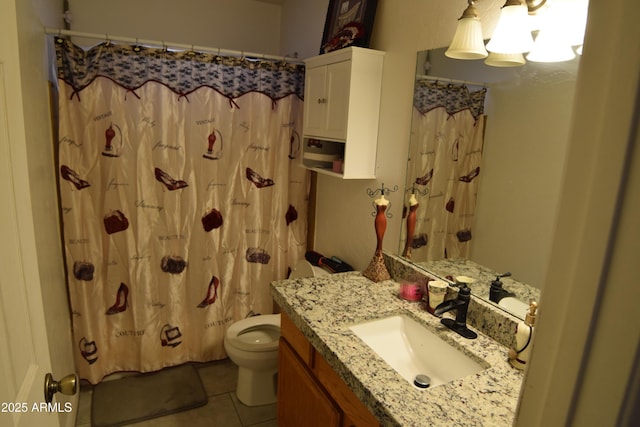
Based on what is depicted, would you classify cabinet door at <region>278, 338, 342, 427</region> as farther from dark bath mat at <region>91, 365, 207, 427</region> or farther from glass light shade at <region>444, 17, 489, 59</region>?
glass light shade at <region>444, 17, 489, 59</region>

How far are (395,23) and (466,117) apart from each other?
0.61 metres

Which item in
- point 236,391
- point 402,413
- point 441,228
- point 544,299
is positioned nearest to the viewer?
point 544,299

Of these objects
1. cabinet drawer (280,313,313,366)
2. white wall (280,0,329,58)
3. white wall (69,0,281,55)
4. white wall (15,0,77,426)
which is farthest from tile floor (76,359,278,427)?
white wall (69,0,281,55)

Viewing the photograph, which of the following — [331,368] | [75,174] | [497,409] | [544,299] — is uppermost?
[544,299]

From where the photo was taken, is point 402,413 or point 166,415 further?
point 166,415

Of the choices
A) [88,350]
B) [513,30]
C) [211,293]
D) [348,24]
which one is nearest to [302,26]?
[348,24]

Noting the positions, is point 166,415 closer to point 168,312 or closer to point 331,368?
point 168,312

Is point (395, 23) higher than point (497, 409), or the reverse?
point (395, 23)

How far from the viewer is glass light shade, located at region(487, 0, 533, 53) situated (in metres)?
1.16

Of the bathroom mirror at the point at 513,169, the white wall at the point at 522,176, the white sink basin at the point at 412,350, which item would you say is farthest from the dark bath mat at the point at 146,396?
the white wall at the point at 522,176

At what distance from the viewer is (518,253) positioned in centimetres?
130

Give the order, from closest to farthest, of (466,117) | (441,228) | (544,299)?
(544,299) → (466,117) → (441,228)

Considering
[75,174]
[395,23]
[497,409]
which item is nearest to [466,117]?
[395,23]

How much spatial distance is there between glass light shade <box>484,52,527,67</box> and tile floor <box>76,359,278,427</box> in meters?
2.02
